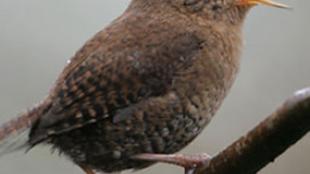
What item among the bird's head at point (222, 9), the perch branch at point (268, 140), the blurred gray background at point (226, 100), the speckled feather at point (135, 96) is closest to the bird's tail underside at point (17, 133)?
the speckled feather at point (135, 96)

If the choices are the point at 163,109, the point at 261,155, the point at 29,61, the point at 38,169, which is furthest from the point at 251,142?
the point at 29,61

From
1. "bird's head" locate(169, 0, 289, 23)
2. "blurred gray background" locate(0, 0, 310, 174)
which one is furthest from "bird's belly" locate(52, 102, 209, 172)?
"blurred gray background" locate(0, 0, 310, 174)

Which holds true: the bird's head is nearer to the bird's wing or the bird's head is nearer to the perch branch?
the bird's wing

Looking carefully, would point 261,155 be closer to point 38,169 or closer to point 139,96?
point 139,96

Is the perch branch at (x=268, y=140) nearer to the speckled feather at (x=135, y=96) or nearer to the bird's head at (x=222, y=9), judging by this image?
the speckled feather at (x=135, y=96)

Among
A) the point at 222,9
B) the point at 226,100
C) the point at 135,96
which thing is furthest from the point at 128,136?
the point at 226,100

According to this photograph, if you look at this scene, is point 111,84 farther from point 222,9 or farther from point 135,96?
point 222,9
